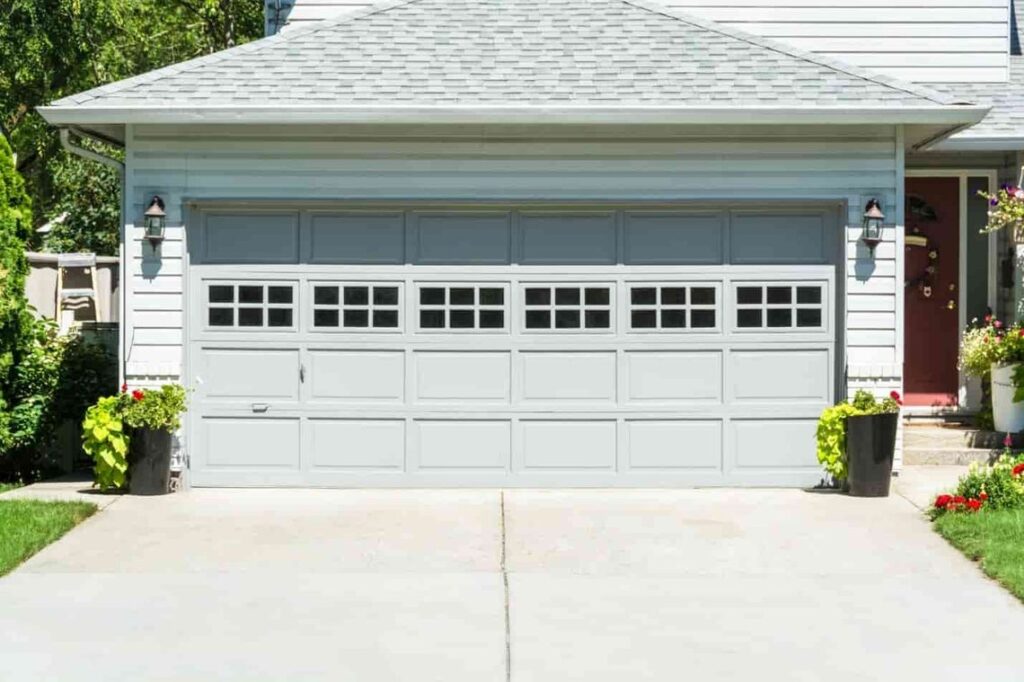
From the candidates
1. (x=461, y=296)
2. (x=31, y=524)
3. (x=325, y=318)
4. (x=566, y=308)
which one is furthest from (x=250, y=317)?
(x=31, y=524)

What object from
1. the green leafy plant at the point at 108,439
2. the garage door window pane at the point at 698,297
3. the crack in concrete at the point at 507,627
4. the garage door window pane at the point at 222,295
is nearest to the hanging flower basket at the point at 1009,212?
the garage door window pane at the point at 698,297

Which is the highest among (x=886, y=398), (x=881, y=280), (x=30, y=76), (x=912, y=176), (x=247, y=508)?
(x=30, y=76)

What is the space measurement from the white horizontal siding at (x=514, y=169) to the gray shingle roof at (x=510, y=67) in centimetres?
37

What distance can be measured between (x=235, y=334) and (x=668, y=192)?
3673 mm

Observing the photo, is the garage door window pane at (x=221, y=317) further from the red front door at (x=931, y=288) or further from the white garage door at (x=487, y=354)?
the red front door at (x=931, y=288)

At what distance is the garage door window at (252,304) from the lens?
1173cm

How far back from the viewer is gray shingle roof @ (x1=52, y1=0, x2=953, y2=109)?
11320 mm

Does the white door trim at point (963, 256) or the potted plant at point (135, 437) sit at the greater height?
the white door trim at point (963, 256)

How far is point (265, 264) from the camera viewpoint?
38.5 ft

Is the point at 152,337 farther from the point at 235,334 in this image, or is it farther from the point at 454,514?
the point at 454,514

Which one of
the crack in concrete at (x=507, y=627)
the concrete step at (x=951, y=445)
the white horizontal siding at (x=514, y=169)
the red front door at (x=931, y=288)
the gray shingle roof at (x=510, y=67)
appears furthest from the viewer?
the red front door at (x=931, y=288)

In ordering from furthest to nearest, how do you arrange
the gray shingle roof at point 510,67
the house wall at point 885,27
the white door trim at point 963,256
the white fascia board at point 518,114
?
the house wall at point 885,27 < the white door trim at point 963,256 < the gray shingle roof at point 510,67 < the white fascia board at point 518,114

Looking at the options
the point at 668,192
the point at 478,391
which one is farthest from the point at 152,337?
the point at 668,192

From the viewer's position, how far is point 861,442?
1104 centimetres
